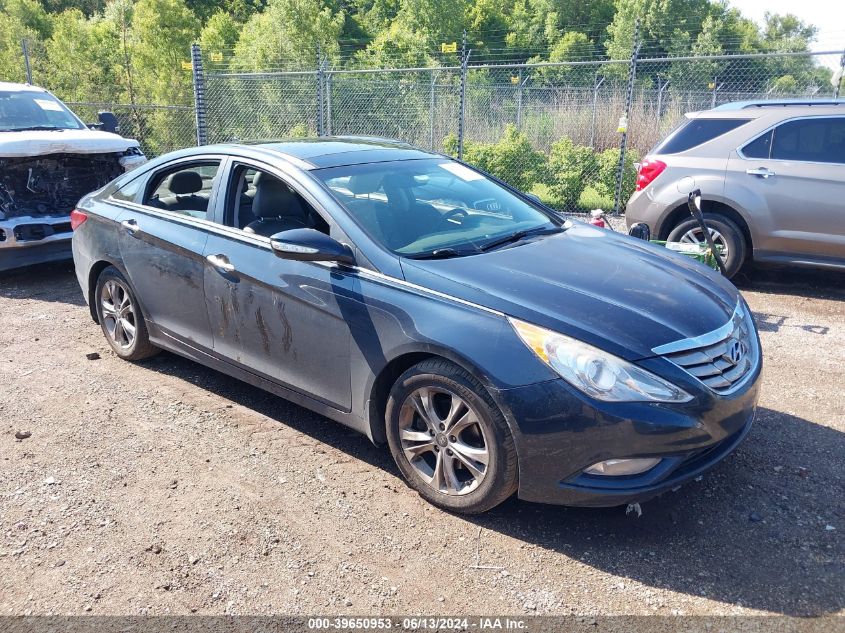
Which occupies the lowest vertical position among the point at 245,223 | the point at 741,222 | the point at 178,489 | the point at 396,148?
the point at 178,489

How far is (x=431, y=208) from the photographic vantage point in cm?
407

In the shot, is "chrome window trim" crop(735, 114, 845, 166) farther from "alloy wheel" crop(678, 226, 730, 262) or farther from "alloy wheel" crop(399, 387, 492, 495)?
"alloy wheel" crop(399, 387, 492, 495)

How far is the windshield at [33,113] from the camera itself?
8305 mm

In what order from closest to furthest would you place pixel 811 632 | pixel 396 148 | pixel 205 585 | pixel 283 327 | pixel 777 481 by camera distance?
pixel 811 632
pixel 205 585
pixel 777 481
pixel 283 327
pixel 396 148

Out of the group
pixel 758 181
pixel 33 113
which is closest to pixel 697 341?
pixel 758 181

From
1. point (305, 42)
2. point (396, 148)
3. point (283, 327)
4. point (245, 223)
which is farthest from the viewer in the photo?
point (305, 42)

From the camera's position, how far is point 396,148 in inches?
185

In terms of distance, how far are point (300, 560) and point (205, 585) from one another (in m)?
0.39

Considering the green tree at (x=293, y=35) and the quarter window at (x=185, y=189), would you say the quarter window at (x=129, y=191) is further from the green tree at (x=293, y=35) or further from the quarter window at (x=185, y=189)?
the green tree at (x=293, y=35)

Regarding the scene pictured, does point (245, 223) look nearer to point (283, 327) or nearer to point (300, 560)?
point (283, 327)

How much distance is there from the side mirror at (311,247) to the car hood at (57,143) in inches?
199

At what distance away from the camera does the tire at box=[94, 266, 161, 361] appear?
5.03 m

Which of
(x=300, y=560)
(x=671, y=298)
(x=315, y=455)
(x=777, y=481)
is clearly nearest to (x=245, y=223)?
(x=315, y=455)

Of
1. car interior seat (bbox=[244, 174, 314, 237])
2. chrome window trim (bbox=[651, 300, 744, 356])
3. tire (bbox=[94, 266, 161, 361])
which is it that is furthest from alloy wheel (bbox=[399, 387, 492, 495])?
tire (bbox=[94, 266, 161, 361])
